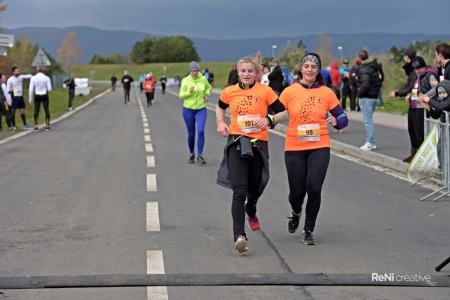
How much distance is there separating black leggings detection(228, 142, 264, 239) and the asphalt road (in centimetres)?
29

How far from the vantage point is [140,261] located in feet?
23.1

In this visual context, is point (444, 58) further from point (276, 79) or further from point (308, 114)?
point (276, 79)

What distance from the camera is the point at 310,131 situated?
7.91 metres

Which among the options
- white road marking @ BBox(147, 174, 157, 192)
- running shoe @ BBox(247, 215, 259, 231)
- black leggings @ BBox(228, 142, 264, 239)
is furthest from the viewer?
white road marking @ BBox(147, 174, 157, 192)

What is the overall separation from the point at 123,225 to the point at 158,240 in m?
0.92

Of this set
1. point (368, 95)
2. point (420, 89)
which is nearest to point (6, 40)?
point (368, 95)

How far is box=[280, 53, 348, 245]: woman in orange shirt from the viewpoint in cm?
791

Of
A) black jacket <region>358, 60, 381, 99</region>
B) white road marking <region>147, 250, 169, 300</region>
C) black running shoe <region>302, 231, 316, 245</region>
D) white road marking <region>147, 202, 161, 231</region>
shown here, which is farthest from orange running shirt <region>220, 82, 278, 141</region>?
black jacket <region>358, 60, 381, 99</region>

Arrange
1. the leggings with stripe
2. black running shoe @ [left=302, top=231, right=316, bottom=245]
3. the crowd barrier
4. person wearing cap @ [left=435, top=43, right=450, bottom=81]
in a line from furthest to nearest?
the leggings with stripe
person wearing cap @ [left=435, top=43, right=450, bottom=81]
the crowd barrier
black running shoe @ [left=302, top=231, right=316, bottom=245]

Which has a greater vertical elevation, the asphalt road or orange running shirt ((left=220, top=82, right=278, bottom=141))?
orange running shirt ((left=220, top=82, right=278, bottom=141))

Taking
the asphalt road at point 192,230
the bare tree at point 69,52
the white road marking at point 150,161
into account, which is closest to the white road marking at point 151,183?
the asphalt road at point 192,230

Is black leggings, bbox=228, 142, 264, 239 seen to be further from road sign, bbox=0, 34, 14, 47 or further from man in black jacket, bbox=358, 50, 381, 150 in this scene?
road sign, bbox=0, 34, 14, 47

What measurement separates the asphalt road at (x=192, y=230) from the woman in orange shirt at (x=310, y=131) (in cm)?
53

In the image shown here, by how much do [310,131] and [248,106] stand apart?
2.14 ft
